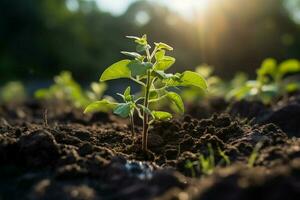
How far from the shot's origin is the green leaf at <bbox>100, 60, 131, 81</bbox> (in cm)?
308

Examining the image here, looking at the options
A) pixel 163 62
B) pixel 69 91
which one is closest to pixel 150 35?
pixel 69 91

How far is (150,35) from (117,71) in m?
20.1

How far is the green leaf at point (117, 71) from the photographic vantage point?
3084 mm

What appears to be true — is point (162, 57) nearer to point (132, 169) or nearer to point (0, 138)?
point (132, 169)

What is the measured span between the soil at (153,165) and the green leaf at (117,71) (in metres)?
0.43

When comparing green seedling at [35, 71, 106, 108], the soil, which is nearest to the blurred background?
green seedling at [35, 71, 106, 108]

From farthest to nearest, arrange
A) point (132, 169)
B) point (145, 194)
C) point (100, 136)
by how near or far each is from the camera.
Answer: point (100, 136) < point (132, 169) < point (145, 194)

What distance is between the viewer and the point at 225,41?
23500 millimetres

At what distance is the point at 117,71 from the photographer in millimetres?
3131

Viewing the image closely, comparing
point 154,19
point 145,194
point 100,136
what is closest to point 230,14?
point 154,19

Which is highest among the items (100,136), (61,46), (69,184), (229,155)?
(61,46)

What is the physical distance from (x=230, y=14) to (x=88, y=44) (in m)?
6.78

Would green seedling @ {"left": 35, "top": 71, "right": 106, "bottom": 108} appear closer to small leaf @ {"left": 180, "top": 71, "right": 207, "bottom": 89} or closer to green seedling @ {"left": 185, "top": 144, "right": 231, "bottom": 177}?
small leaf @ {"left": 180, "top": 71, "right": 207, "bottom": 89}

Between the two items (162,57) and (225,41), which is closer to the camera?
(162,57)
